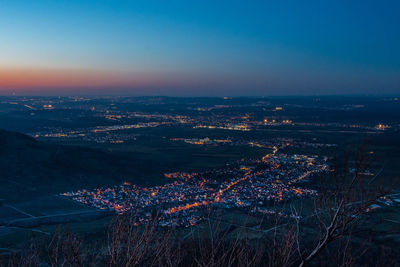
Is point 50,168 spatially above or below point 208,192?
above

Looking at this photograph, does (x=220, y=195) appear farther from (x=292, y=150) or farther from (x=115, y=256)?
(x=292, y=150)

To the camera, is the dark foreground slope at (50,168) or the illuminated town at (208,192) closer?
the illuminated town at (208,192)

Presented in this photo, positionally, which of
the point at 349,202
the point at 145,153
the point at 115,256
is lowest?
the point at 145,153

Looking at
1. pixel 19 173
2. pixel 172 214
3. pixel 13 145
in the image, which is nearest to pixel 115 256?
pixel 172 214

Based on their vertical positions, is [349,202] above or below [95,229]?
above

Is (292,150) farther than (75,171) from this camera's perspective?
Yes

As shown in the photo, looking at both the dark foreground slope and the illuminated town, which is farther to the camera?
the dark foreground slope

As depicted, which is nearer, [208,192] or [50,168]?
[208,192]

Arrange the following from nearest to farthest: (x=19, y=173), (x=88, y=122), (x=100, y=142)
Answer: (x=19, y=173)
(x=100, y=142)
(x=88, y=122)
